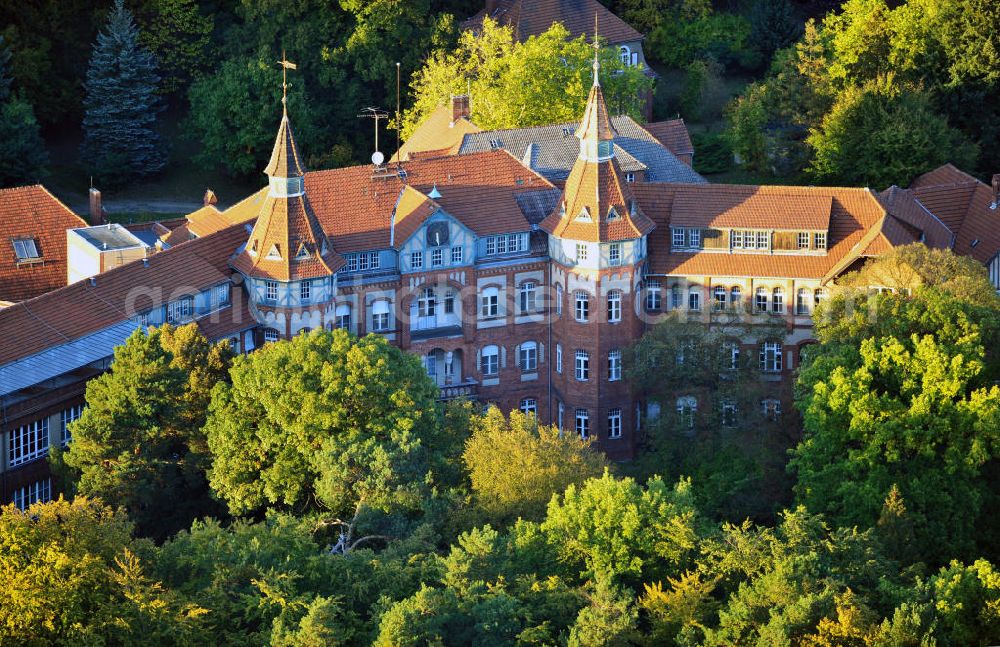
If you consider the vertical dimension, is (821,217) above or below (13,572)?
above

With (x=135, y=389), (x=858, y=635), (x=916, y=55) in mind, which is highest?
(x=916, y=55)

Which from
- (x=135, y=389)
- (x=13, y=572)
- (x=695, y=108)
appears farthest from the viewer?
(x=695, y=108)

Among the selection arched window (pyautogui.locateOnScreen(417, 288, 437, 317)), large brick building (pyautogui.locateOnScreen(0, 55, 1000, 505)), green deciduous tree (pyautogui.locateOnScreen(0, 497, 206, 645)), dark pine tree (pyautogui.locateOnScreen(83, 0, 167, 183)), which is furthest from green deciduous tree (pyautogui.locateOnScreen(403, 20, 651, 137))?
green deciduous tree (pyautogui.locateOnScreen(0, 497, 206, 645))

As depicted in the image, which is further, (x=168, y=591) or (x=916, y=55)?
(x=916, y=55)

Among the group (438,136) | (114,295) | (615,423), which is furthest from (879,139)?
(114,295)

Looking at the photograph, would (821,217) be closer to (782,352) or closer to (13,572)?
(782,352)

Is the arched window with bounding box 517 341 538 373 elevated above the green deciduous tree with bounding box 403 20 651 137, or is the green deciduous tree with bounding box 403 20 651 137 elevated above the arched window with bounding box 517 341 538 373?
the green deciduous tree with bounding box 403 20 651 137

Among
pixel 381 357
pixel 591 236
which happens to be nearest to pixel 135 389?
pixel 381 357

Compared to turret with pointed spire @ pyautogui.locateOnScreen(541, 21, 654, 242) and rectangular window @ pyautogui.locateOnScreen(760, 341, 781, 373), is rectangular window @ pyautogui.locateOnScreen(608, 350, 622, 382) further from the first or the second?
rectangular window @ pyautogui.locateOnScreen(760, 341, 781, 373)
